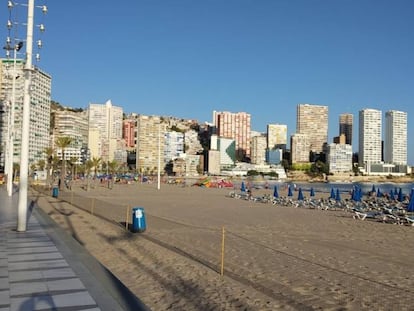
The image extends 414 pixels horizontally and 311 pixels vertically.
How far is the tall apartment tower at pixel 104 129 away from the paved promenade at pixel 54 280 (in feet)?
472

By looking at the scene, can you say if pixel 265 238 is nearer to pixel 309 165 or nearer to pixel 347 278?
pixel 347 278

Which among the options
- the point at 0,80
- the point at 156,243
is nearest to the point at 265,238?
the point at 156,243

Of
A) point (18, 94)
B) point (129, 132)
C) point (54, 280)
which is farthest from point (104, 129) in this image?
point (54, 280)

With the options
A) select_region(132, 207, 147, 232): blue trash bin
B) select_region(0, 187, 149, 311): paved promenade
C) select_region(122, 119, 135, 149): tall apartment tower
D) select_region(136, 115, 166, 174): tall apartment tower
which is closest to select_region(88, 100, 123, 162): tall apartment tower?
select_region(122, 119, 135, 149): tall apartment tower

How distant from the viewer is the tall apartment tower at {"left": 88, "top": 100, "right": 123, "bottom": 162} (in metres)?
156

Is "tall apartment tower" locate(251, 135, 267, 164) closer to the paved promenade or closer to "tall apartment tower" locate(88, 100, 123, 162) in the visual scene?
"tall apartment tower" locate(88, 100, 123, 162)

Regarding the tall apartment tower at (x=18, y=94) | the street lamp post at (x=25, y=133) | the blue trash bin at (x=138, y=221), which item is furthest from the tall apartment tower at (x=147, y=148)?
the street lamp post at (x=25, y=133)

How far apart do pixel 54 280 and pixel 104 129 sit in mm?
176468

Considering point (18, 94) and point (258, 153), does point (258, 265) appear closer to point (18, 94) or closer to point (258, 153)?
point (18, 94)

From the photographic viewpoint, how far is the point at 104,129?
178750mm

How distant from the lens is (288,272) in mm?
8203

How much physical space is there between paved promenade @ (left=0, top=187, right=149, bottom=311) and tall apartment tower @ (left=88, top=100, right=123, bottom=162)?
144 metres

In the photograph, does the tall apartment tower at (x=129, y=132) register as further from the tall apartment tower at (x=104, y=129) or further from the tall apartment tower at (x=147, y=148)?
the tall apartment tower at (x=147, y=148)

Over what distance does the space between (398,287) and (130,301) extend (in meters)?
4.13
